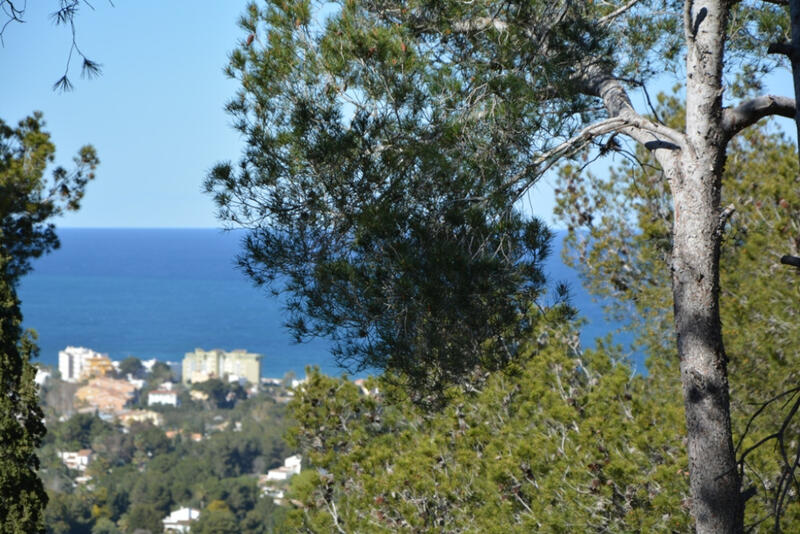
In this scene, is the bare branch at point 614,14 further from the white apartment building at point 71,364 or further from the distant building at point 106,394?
the white apartment building at point 71,364

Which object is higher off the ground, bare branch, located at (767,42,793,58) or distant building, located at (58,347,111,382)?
distant building, located at (58,347,111,382)

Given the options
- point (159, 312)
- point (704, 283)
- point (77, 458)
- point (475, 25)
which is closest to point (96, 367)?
point (77, 458)

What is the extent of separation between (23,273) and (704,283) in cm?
566

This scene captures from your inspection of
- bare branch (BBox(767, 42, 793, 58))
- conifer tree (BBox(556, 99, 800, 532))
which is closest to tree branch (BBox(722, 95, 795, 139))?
bare branch (BBox(767, 42, 793, 58))

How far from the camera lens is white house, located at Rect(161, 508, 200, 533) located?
23.3 metres

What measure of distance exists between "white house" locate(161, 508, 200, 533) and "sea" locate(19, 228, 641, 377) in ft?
57.6

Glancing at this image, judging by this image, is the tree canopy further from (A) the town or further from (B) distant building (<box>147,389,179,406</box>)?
(B) distant building (<box>147,389,179,406</box>)

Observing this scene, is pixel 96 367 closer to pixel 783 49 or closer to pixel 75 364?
pixel 75 364

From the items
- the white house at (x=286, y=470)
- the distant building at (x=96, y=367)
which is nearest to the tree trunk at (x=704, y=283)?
the white house at (x=286, y=470)

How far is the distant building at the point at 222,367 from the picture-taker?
50628 millimetres

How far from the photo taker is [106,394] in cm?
4522

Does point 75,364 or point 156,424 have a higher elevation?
point 75,364

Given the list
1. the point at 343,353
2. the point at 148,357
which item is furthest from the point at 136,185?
the point at 343,353

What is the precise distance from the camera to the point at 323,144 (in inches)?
150
